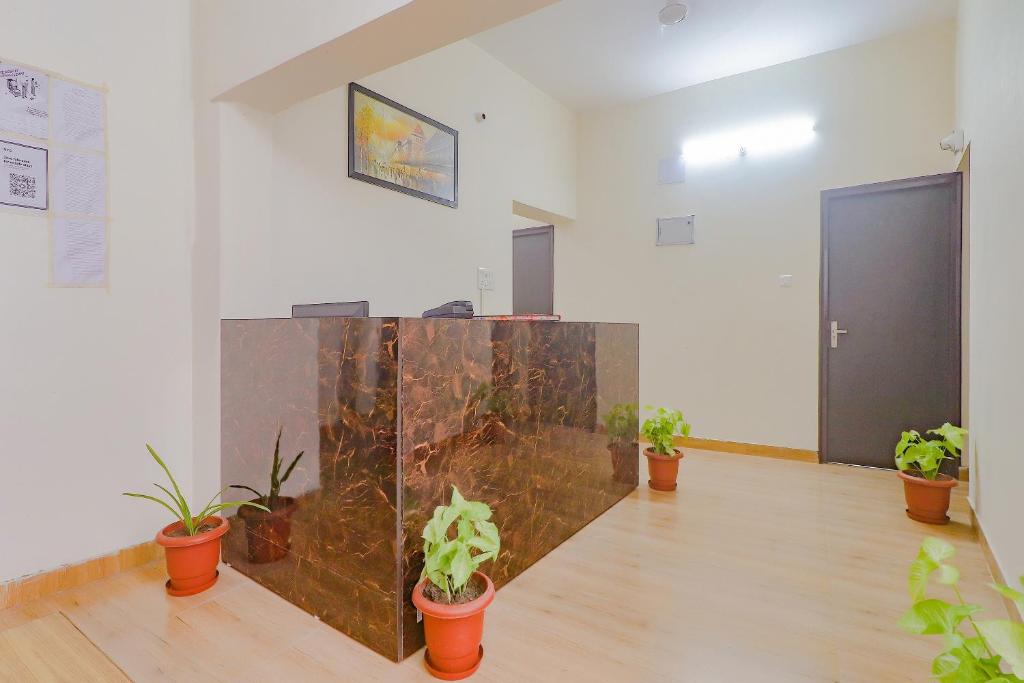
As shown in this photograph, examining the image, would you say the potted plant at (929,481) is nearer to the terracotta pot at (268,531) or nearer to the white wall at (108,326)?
the terracotta pot at (268,531)

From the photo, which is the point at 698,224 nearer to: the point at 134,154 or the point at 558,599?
the point at 558,599

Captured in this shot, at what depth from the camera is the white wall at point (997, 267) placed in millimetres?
1658

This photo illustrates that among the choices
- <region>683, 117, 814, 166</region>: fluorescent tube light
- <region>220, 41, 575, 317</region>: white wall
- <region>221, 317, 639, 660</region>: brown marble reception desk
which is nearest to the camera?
<region>221, 317, 639, 660</region>: brown marble reception desk

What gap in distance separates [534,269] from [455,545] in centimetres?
413

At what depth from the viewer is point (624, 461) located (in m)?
2.97

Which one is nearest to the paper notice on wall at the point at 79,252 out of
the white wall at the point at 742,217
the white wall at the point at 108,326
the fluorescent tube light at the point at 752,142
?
the white wall at the point at 108,326

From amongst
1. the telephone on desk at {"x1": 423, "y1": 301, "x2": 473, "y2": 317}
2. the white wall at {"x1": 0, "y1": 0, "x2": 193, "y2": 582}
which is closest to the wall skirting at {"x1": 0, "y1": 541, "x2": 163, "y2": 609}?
the white wall at {"x1": 0, "y1": 0, "x2": 193, "y2": 582}

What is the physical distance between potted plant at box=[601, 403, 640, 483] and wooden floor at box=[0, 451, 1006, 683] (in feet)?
1.49

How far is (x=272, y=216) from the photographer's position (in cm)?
238

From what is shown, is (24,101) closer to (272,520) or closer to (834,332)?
(272,520)

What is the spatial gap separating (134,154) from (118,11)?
1.75 feet

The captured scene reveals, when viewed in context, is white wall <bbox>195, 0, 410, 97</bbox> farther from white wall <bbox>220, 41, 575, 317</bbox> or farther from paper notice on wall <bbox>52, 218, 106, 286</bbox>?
paper notice on wall <bbox>52, 218, 106, 286</bbox>

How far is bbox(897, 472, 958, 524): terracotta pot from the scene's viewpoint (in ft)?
8.32

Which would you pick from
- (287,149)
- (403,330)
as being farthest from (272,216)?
(403,330)
